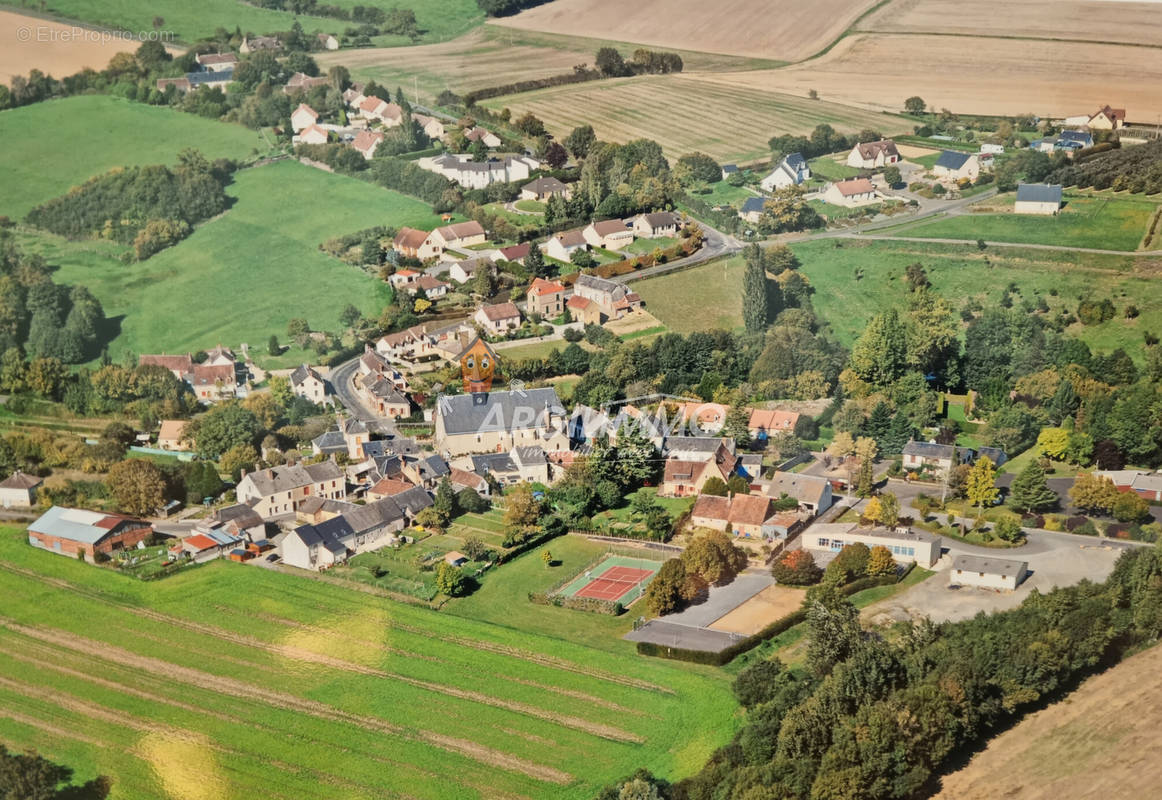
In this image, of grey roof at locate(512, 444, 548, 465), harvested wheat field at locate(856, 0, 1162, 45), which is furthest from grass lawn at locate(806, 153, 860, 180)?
grey roof at locate(512, 444, 548, 465)

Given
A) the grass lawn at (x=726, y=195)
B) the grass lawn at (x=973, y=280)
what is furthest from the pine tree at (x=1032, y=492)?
the grass lawn at (x=726, y=195)

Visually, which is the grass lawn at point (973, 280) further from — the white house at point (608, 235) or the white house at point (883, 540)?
the white house at point (883, 540)

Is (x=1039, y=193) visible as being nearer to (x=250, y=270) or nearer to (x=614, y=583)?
(x=614, y=583)

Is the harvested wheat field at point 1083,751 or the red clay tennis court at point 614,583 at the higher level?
the harvested wheat field at point 1083,751

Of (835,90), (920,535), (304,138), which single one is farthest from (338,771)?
(835,90)

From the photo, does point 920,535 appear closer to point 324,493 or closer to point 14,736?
point 324,493

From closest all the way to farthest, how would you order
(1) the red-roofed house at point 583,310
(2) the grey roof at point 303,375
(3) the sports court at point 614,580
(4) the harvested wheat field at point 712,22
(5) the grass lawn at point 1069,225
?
(3) the sports court at point 614,580
(2) the grey roof at point 303,375
(1) the red-roofed house at point 583,310
(5) the grass lawn at point 1069,225
(4) the harvested wheat field at point 712,22
